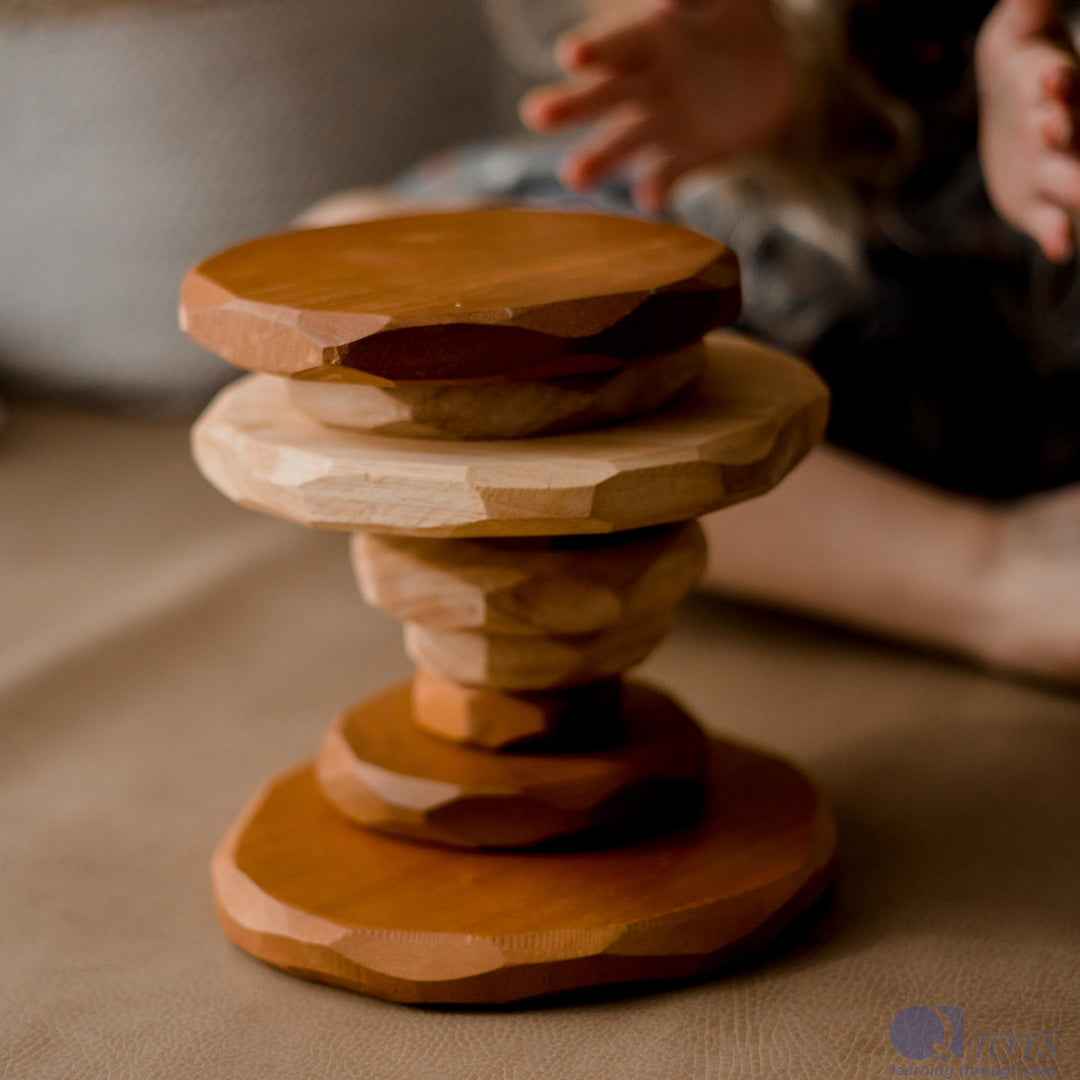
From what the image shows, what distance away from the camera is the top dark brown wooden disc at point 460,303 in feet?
1.03

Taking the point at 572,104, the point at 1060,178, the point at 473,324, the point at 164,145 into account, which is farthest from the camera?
the point at 164,145

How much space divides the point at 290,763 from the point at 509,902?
172mm

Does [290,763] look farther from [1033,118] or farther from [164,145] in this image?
[164,145]

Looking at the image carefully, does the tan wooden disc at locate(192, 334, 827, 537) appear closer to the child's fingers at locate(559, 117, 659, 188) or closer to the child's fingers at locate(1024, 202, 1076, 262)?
the child's fingers at locate(1024, 202, 1076, 262)

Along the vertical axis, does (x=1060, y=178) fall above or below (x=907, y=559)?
above

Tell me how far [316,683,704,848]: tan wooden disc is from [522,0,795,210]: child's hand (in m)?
0.28

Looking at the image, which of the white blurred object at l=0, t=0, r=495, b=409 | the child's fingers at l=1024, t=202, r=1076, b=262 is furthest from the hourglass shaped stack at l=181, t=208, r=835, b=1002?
the white blurred object at l=0, t=0, r=495, b=409

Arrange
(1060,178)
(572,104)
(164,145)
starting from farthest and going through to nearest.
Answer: (164,145) → (572,104) → (1060,178)

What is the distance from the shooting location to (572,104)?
0.55m

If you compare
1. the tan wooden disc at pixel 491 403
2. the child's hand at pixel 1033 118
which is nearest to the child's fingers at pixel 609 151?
the child's hand at pixel 1033 118

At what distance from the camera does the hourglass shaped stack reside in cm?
32


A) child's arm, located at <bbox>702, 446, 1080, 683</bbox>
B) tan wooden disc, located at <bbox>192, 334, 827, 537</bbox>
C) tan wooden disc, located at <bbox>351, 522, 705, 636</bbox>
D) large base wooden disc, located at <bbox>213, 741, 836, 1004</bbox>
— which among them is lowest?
child's arm, located at <bbox>702, 446, 1080, 683</bbox>

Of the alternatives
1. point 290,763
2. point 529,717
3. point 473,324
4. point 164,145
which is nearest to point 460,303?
point 473,324

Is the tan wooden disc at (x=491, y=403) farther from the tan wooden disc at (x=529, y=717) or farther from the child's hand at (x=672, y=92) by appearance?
the child's hand at (x=672, y=92)
